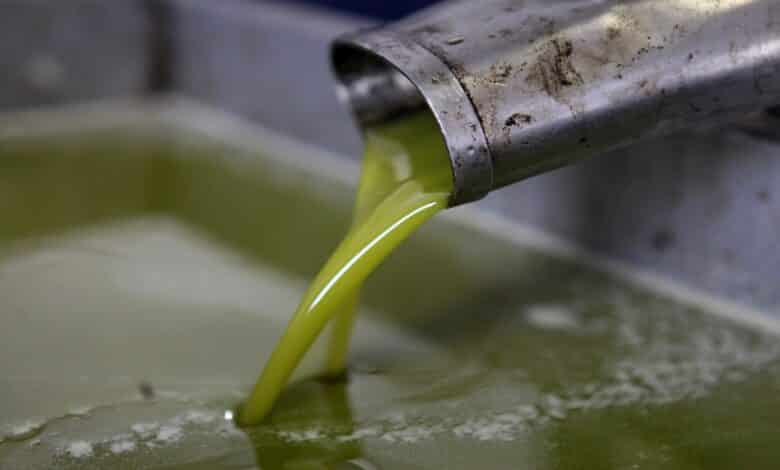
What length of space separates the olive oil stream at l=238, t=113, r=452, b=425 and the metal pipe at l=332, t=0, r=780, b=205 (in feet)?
0.16

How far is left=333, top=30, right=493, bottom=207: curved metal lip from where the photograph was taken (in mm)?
721

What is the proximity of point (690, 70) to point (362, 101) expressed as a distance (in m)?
0.31

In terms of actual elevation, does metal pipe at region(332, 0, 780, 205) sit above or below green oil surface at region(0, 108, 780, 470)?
above

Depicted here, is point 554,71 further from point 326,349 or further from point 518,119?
point 326,349

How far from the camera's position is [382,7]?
139 centimetres

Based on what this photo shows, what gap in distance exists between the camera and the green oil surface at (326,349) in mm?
A: 777

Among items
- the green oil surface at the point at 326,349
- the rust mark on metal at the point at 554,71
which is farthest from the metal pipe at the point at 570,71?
the green oil surface at the point at 326,349

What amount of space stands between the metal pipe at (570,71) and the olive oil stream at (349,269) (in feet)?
0.16

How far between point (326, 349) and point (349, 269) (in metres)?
0.18

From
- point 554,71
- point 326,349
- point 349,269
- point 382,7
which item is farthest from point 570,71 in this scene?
point 382,7

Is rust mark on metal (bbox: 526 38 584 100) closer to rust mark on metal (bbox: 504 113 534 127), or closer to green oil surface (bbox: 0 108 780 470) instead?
rust mark on metal (bbox: 504 113 534 127)

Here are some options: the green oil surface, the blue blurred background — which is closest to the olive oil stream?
the green oil surface

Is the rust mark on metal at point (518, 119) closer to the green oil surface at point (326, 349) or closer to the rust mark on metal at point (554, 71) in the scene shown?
the rust mark on metal at point (554, 71)

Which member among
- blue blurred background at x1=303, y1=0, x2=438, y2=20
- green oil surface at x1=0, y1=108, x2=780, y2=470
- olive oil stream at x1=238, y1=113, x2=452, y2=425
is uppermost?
blue blurred background at x1=303, y1=0, x2=438, y2=20
